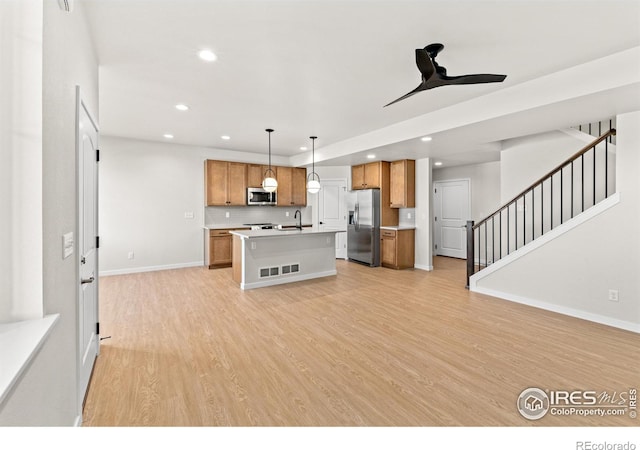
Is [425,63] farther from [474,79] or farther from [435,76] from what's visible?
[474,79]

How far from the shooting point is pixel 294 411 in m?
1.96

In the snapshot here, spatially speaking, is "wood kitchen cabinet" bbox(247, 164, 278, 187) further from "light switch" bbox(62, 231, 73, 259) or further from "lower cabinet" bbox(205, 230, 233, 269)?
"light switch" bbox(62, 231, 73, 259)

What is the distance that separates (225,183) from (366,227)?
134 inches

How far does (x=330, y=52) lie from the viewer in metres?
2.74

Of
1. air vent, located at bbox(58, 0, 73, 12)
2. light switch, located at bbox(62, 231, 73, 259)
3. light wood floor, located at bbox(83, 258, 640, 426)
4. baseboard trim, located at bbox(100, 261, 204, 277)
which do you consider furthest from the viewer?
baseboard trim, located at bbox(100, 261, 204, 277)

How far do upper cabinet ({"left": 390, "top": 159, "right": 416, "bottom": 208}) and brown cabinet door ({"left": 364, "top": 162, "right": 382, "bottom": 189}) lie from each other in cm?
35

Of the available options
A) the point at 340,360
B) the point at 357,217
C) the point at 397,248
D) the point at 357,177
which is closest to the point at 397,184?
the point at 357,177

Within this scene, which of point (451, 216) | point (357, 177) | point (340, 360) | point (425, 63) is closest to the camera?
point (425, 63)

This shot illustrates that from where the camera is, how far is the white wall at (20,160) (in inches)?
45.1

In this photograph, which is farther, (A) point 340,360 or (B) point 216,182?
(B) point 216,182

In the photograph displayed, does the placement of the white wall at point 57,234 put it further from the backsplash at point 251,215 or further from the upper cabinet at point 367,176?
the upper cabinet at point 367,176

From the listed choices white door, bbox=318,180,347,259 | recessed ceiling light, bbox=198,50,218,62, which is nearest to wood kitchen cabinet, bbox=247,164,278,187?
white door, bbox=318,180,347,259

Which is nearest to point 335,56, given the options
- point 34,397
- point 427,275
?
point 34,397

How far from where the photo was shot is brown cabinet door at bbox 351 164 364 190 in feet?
24.0
